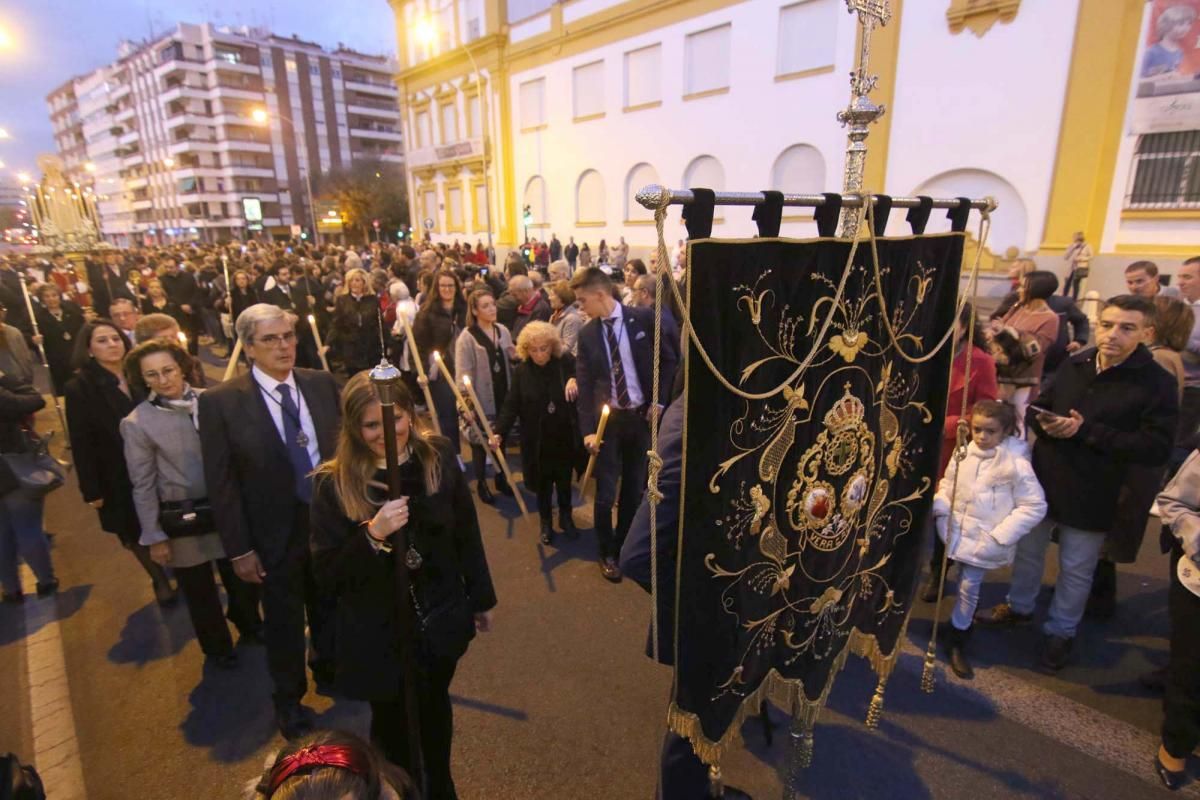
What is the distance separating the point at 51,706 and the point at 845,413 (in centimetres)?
440

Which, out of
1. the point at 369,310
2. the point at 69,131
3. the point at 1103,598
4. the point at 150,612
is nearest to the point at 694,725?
the point at 1103,598

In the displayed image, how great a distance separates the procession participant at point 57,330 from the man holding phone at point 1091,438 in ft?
33.0

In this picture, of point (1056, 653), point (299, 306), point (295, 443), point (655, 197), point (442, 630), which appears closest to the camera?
point (655, 197)

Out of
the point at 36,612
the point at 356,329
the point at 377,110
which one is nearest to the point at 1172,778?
the point at 36,612

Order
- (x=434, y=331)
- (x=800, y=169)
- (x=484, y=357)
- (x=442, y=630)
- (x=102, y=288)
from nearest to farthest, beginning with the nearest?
(x=442, y=630), (x=484, y=357), (x=434, y=331), (x=102, y=288), (x=800, y=169)

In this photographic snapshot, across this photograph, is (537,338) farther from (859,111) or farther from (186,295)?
(186,295)

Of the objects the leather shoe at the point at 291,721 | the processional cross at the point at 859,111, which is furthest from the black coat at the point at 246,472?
the processional cross at the point at 859,111

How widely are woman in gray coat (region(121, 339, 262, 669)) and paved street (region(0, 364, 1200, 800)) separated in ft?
2.53

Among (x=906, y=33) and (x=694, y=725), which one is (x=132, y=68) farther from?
(x=694, y=725)

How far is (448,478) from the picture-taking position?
2.34m

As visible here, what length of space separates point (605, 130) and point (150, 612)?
24229mm

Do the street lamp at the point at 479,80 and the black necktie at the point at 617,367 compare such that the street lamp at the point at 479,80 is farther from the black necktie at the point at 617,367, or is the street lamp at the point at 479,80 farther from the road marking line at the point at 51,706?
the road marking line at the point at 51,706

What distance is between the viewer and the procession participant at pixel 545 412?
4.93 metres

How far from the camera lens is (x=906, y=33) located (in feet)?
53.6
